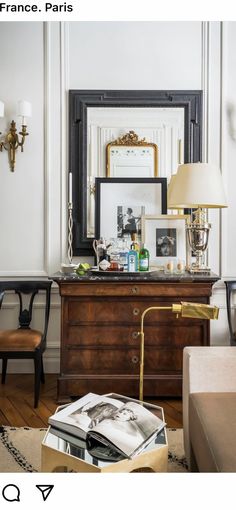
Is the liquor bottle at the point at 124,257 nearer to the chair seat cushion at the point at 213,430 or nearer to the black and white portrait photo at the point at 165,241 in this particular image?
the black and white portrait photo at the point at 165,241

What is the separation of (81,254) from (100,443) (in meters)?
1.77

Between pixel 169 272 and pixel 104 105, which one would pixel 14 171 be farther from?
pixel 169 272

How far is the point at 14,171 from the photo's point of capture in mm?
2904

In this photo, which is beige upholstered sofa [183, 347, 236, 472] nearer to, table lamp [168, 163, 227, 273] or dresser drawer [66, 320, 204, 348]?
dresser drawer [66, 320, 204, 348]

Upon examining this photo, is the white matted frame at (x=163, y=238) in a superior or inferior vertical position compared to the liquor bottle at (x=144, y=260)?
superior

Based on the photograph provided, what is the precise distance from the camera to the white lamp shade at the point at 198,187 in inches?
94.5

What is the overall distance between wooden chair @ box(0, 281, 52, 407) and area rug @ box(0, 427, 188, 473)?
0.38m

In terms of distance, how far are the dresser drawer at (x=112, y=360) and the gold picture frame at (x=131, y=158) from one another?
1164 mm

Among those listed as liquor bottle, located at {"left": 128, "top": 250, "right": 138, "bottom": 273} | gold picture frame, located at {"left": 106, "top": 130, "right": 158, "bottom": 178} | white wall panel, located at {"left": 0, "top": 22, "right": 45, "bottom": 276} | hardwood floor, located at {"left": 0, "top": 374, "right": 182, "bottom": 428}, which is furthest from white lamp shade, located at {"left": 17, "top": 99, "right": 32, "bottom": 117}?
hardwood floor, located at {"left": 0, "top": 374, "right": 182, "bottom": 428}

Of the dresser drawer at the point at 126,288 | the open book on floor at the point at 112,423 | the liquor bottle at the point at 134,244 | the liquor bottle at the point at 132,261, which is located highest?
the liquor bottle at the point at 134,244

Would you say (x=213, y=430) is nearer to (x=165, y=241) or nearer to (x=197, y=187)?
(x=197, y=187)

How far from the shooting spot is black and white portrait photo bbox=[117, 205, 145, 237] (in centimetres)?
287
